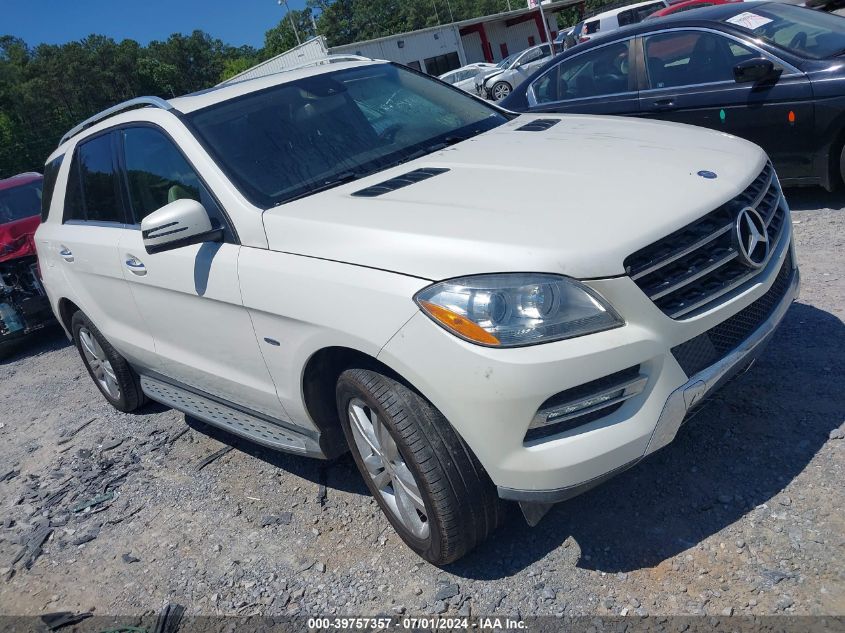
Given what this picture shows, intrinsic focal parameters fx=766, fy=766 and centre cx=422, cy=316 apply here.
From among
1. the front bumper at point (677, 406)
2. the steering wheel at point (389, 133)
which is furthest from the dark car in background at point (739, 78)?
the front bumper at point (677, 406)

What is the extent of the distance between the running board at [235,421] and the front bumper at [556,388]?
0.99 metres

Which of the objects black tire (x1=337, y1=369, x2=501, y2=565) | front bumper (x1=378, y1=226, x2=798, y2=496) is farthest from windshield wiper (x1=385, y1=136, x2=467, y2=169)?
front bumper (x1=378, y1=226, x2=798, y2=496)

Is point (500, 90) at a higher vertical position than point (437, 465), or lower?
lower

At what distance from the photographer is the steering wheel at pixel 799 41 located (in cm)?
577

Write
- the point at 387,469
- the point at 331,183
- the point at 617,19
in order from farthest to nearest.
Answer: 1. the point at 617,19
2. the point at 331,183
3. the point at 387,469

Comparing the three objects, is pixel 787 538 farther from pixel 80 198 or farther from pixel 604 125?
pixel 80 198

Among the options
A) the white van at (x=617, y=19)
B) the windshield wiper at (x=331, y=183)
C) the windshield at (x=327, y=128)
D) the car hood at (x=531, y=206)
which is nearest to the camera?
the car hood at (x=531, y=206)

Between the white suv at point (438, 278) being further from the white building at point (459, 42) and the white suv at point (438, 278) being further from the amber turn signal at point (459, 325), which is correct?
the white building at point (459, 42)

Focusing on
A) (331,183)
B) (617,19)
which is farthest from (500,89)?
(331,183)

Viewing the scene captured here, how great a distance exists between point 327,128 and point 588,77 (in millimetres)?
4005

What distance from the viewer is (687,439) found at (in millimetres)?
3375

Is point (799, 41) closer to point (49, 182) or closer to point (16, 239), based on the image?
point (49, 182)

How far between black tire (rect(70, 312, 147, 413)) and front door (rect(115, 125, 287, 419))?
908 millimetres

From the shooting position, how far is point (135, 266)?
3.93m
